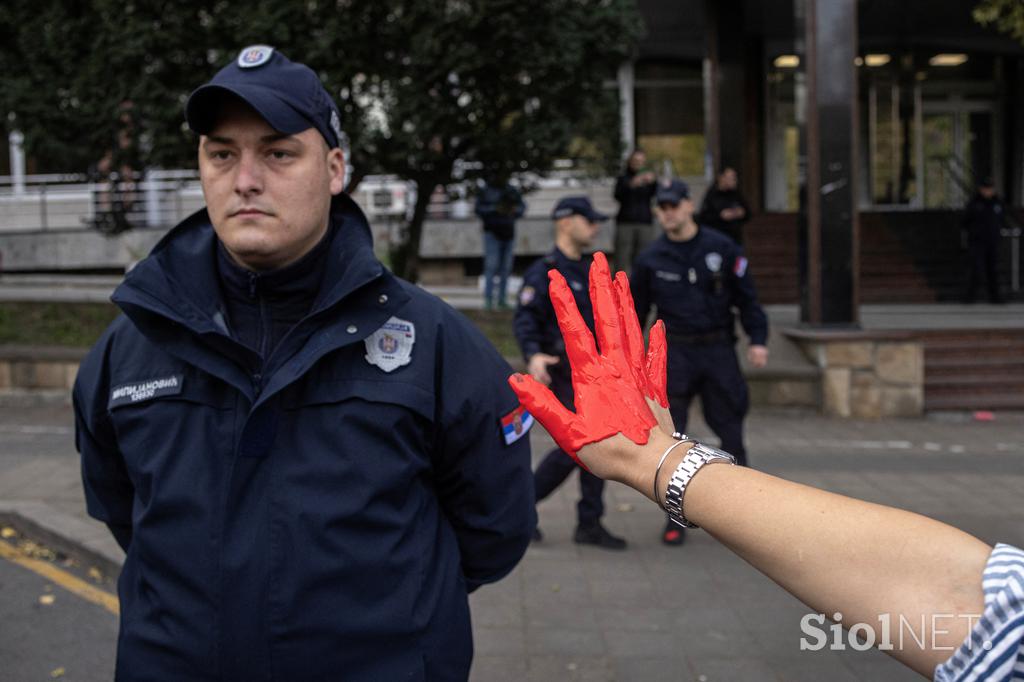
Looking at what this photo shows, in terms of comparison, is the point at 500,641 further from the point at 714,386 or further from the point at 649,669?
the point at 714,386

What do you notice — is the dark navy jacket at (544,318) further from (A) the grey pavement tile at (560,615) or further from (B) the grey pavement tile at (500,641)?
(B) the grey pavement tile at (500,641)

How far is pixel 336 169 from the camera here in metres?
2.39

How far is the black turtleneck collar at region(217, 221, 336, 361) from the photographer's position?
2217mm

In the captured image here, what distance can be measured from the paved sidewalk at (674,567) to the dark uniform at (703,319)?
0.81m

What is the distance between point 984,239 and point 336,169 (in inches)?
618

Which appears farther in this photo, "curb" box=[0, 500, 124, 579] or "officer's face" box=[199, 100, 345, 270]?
"curb" box=[0, 500, 124, 579]

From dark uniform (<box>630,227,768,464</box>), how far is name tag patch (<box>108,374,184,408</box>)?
4.26 m

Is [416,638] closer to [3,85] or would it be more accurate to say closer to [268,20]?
[268,20]

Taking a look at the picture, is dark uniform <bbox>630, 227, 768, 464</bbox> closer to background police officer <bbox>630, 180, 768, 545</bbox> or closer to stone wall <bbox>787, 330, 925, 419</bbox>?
background police officer <bbox>630, 180, 768, 545</bbox>

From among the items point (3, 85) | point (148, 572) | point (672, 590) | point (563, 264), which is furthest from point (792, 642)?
point (3, 85)

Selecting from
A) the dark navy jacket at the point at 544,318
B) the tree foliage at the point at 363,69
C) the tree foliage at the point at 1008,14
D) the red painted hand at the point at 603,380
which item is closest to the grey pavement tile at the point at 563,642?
the dark navy jacket at the point at 544,318

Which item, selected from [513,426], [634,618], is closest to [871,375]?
[634,618]

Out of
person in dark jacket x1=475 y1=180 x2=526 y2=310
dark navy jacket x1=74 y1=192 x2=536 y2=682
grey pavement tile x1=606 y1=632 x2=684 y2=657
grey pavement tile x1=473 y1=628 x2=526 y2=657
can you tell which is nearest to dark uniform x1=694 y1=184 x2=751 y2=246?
person in dark jacket x1=475 y1=180 x2=526 y2=310

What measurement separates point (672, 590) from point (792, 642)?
844 millimetres
